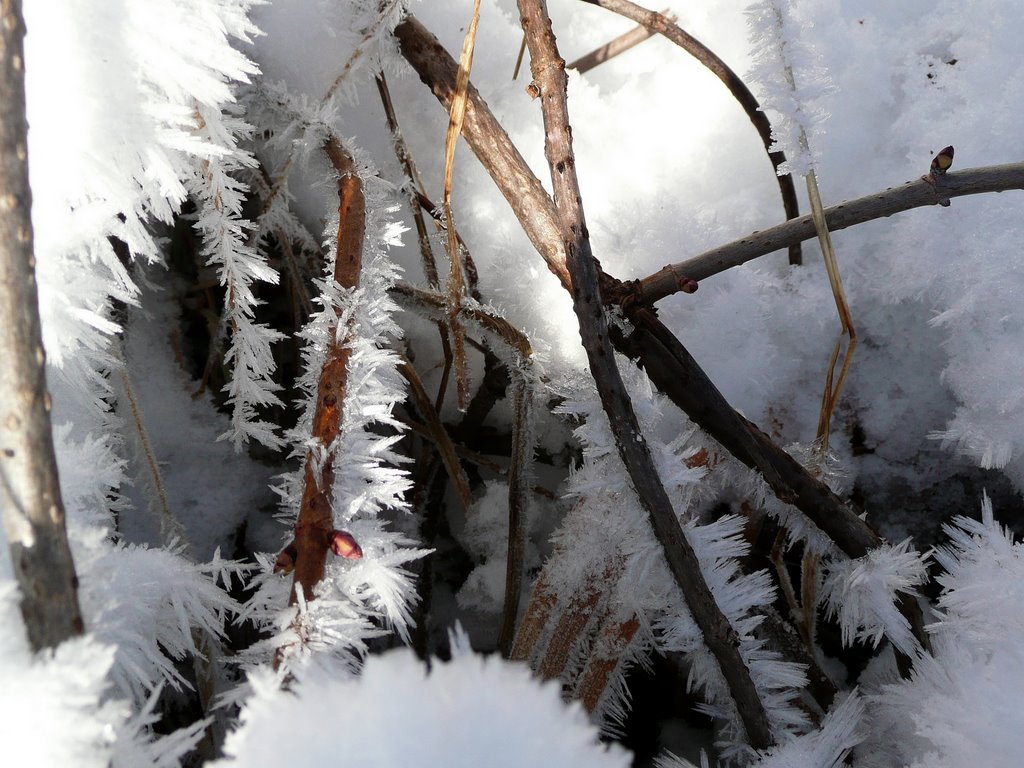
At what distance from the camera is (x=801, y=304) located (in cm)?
75

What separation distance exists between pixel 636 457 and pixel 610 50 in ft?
1.84

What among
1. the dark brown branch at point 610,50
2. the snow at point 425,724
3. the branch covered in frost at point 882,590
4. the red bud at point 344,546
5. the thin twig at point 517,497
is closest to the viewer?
the snow at point 425,724

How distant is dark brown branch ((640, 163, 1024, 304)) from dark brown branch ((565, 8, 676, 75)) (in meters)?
0.33

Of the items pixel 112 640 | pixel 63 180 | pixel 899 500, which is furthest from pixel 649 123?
pixel 112 640

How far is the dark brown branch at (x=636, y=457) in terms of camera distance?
0.49 meters

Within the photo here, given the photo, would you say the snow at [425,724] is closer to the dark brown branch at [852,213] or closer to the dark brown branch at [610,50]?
the dark brown branch at [852,213]

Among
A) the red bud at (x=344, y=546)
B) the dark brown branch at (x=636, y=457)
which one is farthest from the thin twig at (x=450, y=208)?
the red bud at (x=344, y=546)

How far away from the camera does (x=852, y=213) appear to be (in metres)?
0.62

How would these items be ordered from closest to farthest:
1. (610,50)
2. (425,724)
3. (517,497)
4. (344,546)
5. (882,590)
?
(425,724)
(344,546)
(882,590)
(517,497)
(610,50)

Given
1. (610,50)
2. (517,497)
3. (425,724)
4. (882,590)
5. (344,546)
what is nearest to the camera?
(425,724)

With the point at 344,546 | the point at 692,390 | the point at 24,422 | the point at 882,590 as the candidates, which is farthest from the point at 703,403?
the point at 24,422

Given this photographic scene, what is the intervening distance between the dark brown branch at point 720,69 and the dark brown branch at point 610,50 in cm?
7

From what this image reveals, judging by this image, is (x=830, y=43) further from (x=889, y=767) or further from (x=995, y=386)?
(x=889, y=767)

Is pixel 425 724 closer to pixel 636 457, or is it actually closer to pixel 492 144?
pixel 636 457
